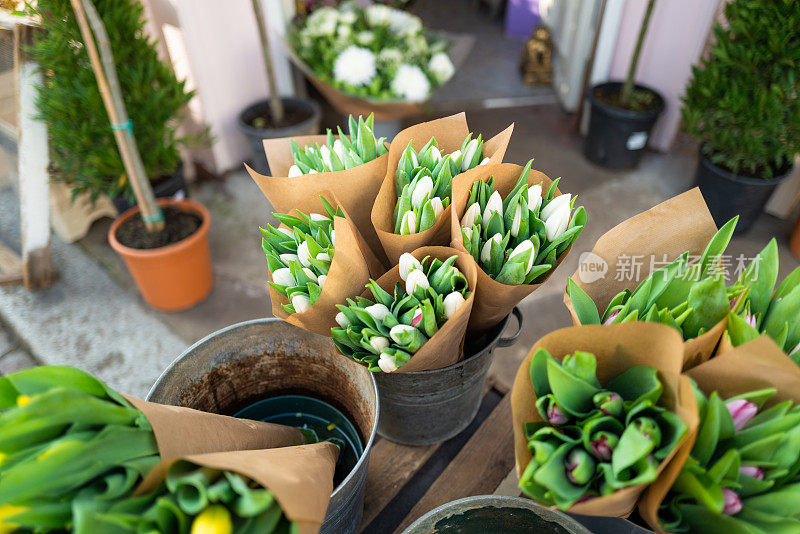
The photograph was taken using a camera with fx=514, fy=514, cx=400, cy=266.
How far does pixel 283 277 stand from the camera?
66 centimetres

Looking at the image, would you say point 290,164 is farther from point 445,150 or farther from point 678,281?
point 678,281

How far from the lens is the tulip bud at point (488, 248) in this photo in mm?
623

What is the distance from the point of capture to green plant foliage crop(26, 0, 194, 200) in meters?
1.64

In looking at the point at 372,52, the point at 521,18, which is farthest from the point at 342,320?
the point at 521,18

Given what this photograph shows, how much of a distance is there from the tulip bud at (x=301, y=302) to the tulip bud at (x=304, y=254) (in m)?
0.05

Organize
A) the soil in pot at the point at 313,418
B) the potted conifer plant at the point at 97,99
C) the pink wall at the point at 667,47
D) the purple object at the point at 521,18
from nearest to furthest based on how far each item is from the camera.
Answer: the soil in pot at the point at 313,418 < the potted conifer plant at the point at 97,99 < the pink wall at the point at 667,47 < the purple object at the point at 521,18

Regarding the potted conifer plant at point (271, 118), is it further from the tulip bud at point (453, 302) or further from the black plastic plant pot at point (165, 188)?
the tulip bud at point (453, 302)

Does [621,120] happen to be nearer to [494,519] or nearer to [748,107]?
[748,107]

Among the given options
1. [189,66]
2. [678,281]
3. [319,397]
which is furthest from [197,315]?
[678,281]

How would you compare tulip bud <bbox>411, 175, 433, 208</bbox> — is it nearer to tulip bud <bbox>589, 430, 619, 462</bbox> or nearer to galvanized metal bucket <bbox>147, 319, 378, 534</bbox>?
galvanized metal bucket <bbox>147, 319, 378, 534</bbox>

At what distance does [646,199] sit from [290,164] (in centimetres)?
228

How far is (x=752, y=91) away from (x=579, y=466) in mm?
2128

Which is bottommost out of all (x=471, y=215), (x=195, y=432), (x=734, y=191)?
(x=734, y=191)

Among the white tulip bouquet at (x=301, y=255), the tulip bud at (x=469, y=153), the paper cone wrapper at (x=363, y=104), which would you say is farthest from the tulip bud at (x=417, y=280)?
the paper cone wrapper at (x=363, y=104)
